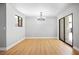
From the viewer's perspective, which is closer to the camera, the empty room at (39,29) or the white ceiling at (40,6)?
the empty room at (39,29)

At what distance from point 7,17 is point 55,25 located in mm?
7517

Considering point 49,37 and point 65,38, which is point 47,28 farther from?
point 65,38

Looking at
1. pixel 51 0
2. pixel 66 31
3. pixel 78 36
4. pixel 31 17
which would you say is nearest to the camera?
pixel 51 0

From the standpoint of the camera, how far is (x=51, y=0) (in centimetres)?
374

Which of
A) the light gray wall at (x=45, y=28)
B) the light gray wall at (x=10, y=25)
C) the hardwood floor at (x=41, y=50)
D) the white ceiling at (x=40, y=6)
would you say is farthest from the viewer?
the light gray wall at (x=45, y=28)

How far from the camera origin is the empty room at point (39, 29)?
6117 millimetres

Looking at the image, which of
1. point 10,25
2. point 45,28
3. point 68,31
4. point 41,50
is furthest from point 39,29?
point 41,50

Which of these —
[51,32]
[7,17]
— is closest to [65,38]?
[51,32]

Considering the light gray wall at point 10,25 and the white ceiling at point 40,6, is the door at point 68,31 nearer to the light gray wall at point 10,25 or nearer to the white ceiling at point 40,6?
the white ceiling at point 40,6

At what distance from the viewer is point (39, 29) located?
1300 cm

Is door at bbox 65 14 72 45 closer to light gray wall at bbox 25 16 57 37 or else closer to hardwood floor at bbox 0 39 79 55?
hardwood floor at bbox 0 39 79 55

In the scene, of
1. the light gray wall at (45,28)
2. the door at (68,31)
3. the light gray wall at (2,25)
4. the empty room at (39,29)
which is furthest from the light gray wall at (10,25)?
the light gray wall at (45,28)

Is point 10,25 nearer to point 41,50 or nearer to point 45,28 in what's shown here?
point 41,50

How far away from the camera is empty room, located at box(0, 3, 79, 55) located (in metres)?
6.12
